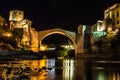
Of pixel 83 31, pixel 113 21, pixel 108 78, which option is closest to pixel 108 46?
pixel 113 21

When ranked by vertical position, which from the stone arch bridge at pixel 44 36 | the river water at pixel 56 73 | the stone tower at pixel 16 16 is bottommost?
the river water at pixel 56 73

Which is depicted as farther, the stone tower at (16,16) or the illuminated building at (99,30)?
the stone tower at (16,16)

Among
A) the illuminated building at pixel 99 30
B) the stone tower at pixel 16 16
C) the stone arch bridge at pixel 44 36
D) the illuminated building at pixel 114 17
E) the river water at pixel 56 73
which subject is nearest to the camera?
the river water at pixel 56 73

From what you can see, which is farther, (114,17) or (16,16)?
(16,16)

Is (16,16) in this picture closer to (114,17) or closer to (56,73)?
(114,17)

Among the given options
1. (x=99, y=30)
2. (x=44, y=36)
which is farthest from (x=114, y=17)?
(x=44, y=36)

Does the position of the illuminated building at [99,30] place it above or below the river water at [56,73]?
above

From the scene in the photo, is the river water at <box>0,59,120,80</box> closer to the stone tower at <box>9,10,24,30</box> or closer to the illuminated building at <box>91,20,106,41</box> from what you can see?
the illuminated building at <box>91,20,106,41</box>

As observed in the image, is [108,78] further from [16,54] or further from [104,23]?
[104,23]

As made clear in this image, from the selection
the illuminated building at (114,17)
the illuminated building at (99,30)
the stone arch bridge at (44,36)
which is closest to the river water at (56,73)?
the illuminated building at (114,17)

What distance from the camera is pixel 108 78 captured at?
870 inches

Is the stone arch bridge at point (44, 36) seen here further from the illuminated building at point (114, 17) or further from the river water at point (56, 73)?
the river water at point (56, 73)

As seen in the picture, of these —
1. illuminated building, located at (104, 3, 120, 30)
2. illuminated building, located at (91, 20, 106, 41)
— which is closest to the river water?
illuminated building, located at (104, 3, 120, 30)

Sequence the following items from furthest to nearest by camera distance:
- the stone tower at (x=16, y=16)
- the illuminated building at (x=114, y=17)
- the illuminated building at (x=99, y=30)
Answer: the stone tower at (x=16, y=16)
the illuminated building at (x=99, y=30)
the illuminated building at (x=114, y=17)
